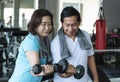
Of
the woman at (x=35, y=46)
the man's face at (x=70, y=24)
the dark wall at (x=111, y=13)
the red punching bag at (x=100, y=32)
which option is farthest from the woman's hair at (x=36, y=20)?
the dark wall at (x=111, y=13)

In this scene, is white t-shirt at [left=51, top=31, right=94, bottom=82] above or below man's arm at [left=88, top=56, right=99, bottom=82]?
A: above

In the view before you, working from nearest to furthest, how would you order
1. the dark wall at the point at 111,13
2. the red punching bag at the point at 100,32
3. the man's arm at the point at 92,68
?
the man's arm at the point at 92,68 → the red punching bag at the point at 100,32 → the dark wall at the point at 111,13

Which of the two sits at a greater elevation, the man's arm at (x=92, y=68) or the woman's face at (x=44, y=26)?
the woman's face at (x=44, y=26)

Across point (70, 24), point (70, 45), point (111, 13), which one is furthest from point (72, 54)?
point (111, 13)

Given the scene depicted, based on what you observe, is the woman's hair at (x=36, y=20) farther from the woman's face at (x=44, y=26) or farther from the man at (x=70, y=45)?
the man at (x=70, y=45)

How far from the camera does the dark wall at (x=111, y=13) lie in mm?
5856

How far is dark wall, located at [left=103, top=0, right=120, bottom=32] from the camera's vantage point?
5.86m

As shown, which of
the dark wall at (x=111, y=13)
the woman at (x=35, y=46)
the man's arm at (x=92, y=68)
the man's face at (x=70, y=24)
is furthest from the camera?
the dark wall at (x=111, y=13)

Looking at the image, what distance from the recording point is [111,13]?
19.4ft

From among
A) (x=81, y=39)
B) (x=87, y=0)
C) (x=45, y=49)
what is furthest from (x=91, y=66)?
(x=87, y=0)

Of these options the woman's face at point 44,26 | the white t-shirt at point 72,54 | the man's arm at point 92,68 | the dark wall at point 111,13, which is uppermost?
the dark wall at point 111,13

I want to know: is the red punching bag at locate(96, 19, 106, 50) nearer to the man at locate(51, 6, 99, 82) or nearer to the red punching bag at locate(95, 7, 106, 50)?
the red punching bag at locate(95, 7, 106, 50)

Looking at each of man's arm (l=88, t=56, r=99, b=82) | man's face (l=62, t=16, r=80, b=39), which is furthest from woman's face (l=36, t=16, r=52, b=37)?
man's arm (l=88, t=56, r=99, b=82)

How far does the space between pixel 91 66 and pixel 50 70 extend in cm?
62
